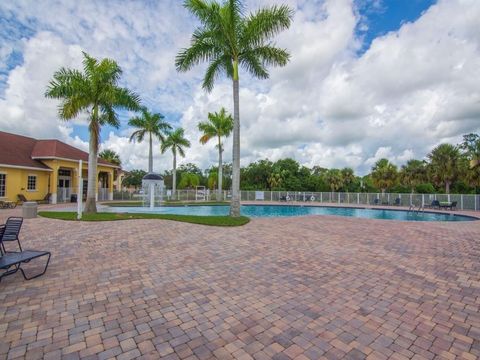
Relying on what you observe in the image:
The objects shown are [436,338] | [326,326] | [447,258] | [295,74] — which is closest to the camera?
[436,338]

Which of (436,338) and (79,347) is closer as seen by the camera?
(79,347)

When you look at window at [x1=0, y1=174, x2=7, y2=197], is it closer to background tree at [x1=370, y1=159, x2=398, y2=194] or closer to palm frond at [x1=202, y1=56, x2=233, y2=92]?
palm frond at [x1=202, y1=56, x2=233, y2=92]

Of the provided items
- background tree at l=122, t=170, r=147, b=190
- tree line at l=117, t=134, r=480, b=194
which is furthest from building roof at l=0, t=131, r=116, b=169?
background tree at l=122, t=170, r=147, b=190

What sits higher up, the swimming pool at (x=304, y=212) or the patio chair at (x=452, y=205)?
the patio chair at (x=452, y=205)

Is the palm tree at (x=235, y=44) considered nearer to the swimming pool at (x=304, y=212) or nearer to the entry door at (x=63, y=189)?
the swimming pool at (x=304, y=212)

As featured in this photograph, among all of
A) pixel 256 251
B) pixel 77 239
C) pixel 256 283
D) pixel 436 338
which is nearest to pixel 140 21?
pixel 77 239

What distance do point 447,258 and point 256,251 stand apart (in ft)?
14.7

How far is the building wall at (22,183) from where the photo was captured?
1862cm

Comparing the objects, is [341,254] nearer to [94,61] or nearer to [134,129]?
[94,61]

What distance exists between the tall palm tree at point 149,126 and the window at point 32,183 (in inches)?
388

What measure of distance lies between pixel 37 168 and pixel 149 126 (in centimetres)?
1136

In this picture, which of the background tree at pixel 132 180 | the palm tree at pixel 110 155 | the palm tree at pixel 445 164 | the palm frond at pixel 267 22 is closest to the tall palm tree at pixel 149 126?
the palm tree at pixel 110 155

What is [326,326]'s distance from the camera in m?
3.12

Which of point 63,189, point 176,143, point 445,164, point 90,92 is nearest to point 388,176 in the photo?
point 445,164
